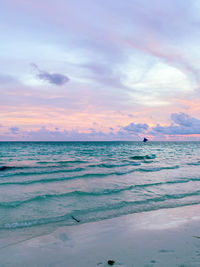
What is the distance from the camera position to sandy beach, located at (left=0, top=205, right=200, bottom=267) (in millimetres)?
4672

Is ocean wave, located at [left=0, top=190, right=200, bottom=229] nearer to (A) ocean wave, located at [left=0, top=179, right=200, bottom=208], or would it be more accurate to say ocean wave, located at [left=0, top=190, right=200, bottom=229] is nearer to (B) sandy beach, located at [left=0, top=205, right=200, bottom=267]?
(B) sandy beach, located at [left=0, top=205, right=200, bottom=267]

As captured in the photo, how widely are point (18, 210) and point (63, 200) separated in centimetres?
240

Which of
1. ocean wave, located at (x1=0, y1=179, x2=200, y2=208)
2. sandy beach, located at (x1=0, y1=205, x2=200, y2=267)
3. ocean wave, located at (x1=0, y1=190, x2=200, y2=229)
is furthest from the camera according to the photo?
ocean wave, located at (x1=0, y1=179, x2=200, y2=208)

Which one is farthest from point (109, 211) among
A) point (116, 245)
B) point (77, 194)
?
point (116, 245)

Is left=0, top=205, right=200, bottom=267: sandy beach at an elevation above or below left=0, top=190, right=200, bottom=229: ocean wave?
above

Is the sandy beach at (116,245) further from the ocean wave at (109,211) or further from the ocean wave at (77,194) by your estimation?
the ocean wave at (77,194)

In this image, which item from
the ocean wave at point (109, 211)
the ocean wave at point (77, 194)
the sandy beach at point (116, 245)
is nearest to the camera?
the sandy beach at point (116, 245)

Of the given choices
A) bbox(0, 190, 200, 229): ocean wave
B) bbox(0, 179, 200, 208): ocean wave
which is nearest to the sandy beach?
bbox(0, 190, 200, 229): ocean wave

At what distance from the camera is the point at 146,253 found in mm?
4973

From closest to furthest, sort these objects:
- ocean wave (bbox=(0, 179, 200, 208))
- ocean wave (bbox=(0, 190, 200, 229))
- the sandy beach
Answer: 1. the sandy beach
2. ocean wave (bbox=(0, 190, 200, 229))
3. ocean wave (bbox=(0, 179, 200, 208))

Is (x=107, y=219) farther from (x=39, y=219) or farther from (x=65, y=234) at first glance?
(x=39, y=219)

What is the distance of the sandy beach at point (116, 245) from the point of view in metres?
4.67

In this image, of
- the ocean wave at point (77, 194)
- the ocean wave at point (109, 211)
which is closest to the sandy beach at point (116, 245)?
the ocean wave at point (109, 211)

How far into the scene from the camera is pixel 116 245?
559cm
